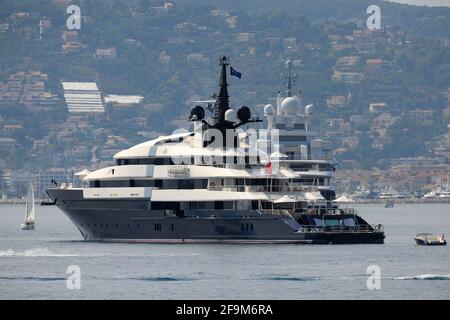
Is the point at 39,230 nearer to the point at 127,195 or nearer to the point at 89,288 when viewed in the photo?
the point at 127,195

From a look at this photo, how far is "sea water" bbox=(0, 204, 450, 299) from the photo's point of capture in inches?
2945

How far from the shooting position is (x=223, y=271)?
3324 inches

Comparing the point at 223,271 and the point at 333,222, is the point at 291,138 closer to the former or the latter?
the point at 333,222

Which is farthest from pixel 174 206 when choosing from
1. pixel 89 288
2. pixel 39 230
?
pixel 39 230

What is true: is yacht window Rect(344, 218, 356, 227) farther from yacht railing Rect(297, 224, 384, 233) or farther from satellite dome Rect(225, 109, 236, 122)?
satellite dome Rect(225, 109, 236, 122)

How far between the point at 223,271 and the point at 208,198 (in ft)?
65.3

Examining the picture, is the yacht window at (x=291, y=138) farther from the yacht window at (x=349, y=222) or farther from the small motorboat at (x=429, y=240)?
the yacht window at (x=349, y=222)

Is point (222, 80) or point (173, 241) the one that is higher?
point (222, 80)

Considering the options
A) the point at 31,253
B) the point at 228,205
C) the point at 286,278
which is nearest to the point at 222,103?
the point at 228,205

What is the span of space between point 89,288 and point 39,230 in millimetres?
71144

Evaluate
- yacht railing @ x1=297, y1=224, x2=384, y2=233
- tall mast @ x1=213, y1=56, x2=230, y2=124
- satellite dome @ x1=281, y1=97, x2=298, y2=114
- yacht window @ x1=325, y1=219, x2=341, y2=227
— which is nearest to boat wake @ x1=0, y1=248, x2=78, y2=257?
yacht railing @ x1=297, y1=224, x2=384, y2=233

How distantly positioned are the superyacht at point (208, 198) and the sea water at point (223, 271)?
1518 mm

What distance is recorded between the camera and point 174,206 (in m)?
106
